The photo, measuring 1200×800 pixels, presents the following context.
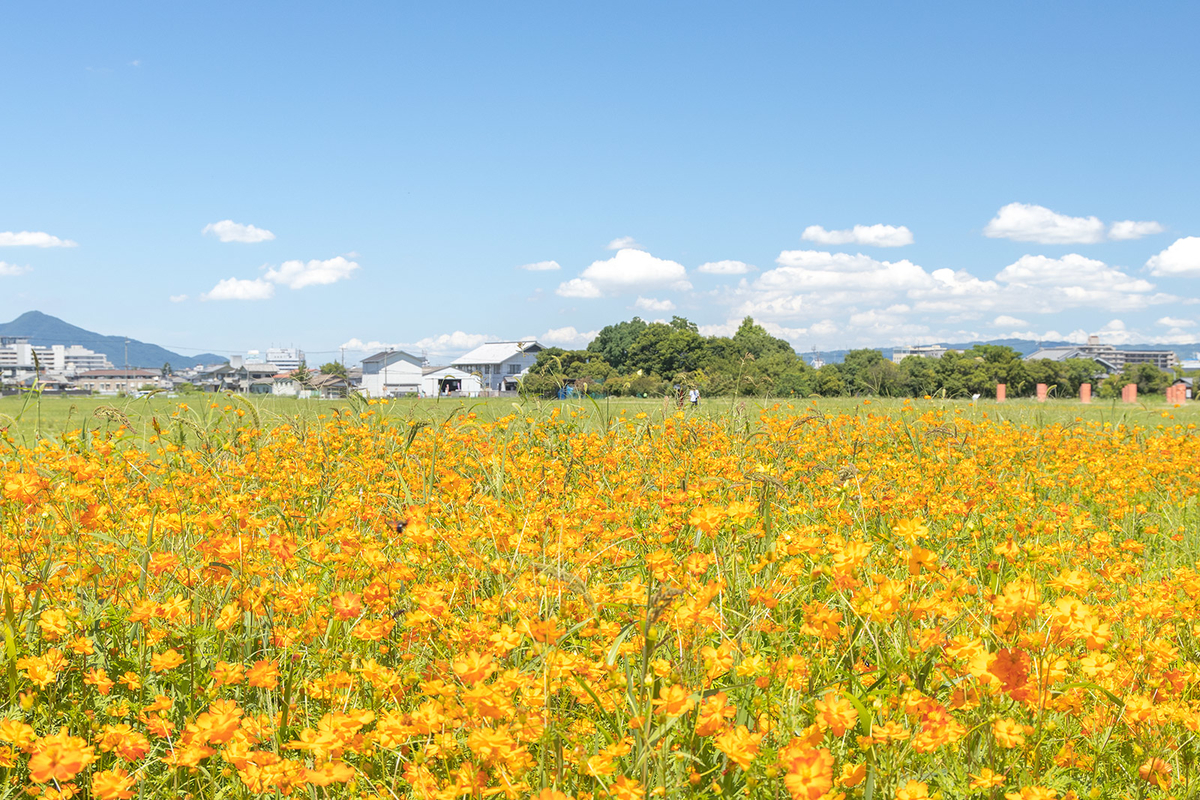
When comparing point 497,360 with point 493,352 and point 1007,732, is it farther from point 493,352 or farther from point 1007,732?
point 1007,732

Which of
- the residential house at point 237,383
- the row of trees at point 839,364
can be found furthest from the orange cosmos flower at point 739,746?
the row of trees at point 839,364

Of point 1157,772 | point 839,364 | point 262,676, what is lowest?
point 1157,772

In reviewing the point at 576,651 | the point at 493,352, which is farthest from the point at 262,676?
the point at 493,352

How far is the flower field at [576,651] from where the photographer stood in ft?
4.65

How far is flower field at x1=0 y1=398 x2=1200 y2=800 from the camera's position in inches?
55.7

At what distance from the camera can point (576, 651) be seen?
2139mm

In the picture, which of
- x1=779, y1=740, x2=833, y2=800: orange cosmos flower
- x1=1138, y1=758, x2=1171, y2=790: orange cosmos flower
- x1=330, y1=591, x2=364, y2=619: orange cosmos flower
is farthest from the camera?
x1=330, y1=591, x2=364, y2=619: orange cosmos flower

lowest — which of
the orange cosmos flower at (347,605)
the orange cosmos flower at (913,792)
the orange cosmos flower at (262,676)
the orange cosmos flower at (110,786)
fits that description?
the orange cosmos flower at (110,786)

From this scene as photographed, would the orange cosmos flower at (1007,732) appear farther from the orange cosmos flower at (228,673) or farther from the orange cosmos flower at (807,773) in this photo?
the orange cosmos flower at (228,673)

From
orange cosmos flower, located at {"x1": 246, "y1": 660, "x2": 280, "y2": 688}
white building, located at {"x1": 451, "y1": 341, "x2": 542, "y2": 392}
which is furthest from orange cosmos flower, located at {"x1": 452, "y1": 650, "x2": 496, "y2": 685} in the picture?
white building, located at {"x1": 451, "y1": 341, "x2": 542, "y2": 392}

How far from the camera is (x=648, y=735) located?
1.31 metres

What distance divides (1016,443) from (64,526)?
5.79 metres

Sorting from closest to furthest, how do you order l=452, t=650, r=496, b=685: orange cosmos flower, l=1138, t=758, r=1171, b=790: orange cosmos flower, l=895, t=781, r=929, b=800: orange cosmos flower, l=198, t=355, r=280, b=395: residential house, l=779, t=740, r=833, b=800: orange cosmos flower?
1. l=779, t=740, r=833, b=800: orange cosmos flower
2. l=895, t=781, r=929, b=800: orange cosmos flower
3. l=452, t=650, r=496, b=685: orange cosmos flower
4. l=1138, t=758, r=1171, b=790: orange cosmos flower
5. l=198, t=355, r=280, b=395: residential house

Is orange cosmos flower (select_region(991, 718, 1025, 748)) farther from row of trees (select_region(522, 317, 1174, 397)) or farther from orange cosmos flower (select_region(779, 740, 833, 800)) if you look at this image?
row of trees (select_region(522, 317, 1174, 397))
